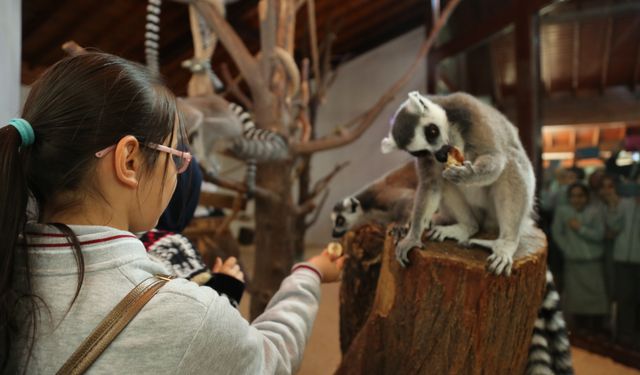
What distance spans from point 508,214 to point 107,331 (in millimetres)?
1145

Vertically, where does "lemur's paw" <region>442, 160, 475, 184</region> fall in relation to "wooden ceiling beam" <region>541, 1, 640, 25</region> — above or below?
below

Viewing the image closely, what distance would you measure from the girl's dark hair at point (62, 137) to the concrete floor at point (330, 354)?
69.0 inches

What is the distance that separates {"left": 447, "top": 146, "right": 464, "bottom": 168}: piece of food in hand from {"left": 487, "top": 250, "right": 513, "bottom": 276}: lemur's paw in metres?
0.29

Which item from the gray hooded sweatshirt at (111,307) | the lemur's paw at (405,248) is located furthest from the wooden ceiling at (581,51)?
the gray hooded sweatshirt at (111,307)

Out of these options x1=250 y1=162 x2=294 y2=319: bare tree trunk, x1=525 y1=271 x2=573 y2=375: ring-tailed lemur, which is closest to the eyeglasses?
x1=525 y1=271 x2=573 y2=375: ring-tailed lemur

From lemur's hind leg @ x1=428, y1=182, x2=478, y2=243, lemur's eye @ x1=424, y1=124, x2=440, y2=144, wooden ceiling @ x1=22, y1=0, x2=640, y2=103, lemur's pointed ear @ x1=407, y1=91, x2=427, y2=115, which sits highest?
wooden ceiling @ x1=22, y1=0, x2=640, y2=103

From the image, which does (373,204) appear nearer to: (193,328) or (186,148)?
(186,148)

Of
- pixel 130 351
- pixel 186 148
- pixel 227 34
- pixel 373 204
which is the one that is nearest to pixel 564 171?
pixel 373 204

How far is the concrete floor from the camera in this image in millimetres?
2416

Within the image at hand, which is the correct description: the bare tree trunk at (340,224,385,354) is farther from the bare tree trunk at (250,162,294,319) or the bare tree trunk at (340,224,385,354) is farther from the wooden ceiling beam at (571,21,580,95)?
the wooden ceiling beam at (571,21,580,95)

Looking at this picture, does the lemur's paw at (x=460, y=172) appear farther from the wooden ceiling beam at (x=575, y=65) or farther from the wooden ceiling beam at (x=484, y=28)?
the wooden ceiling beam at (x=484, y=28)

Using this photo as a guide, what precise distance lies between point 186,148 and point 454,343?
3.20 ft

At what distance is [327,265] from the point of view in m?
1.25

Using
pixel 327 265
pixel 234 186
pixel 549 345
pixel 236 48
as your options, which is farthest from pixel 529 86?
pixel 327 265
